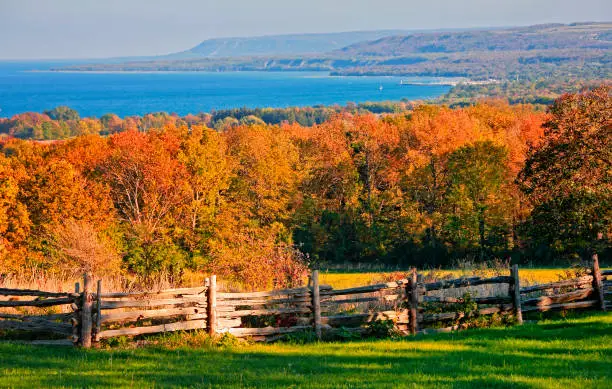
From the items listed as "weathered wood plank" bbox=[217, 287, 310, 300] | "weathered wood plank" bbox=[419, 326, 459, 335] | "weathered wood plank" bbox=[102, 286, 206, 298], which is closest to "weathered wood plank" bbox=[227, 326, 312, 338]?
"weathered wood plank" bbox=[217, 287, 310, 300]

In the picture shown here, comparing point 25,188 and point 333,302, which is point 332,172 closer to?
point 25,188

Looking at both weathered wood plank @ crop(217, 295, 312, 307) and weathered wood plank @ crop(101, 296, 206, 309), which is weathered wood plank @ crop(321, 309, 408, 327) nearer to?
weathered wood plank @ crop(217, 295, 312, 307)

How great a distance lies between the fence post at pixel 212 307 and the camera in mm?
15594

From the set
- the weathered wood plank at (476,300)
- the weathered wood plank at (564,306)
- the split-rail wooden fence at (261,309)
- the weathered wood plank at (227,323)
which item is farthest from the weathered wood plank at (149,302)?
the weathered wood plank at (564,306)

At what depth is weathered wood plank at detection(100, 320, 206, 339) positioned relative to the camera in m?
14.9

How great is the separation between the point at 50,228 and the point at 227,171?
571 inches

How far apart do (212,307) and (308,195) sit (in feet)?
156

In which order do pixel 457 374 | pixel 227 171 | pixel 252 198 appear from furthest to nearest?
pixel 252 198 < pixel 227 171 < pixel 457 374

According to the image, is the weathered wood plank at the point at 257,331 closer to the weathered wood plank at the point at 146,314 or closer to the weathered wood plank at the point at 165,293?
the weathered wood plank at the point at 146,314

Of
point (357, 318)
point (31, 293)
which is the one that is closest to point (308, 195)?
point (357, 318)

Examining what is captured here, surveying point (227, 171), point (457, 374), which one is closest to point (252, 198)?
point (227, 171)

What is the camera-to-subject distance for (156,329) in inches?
596

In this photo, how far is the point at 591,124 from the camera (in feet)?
87.8

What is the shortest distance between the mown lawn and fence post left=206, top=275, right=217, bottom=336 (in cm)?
86
